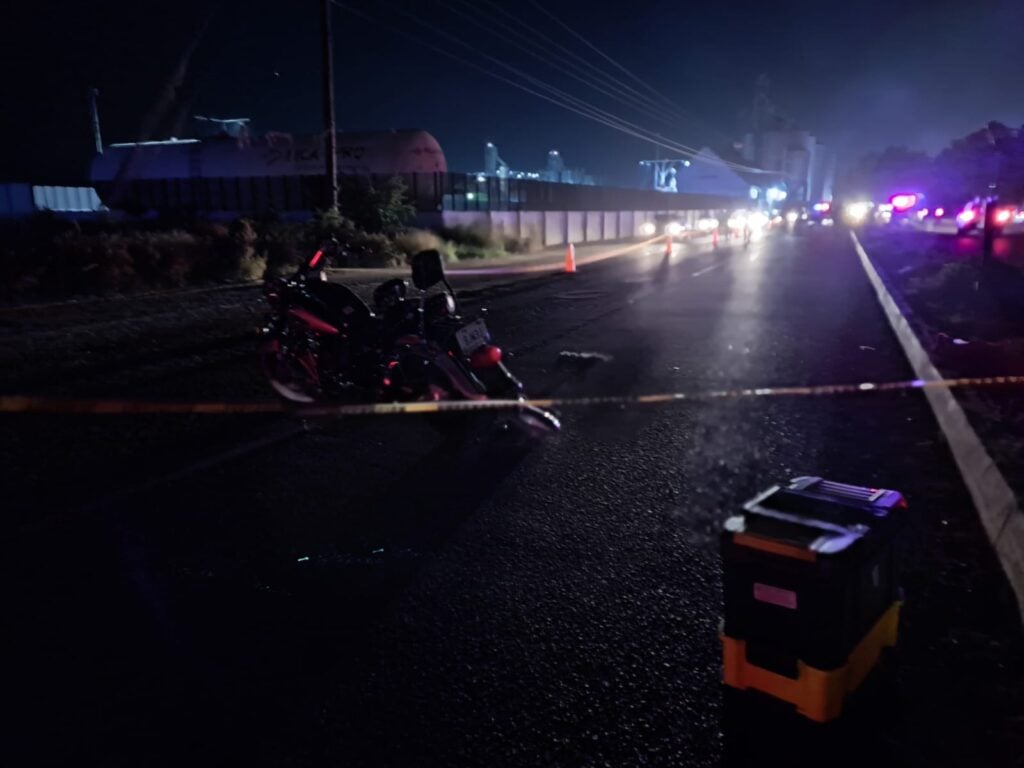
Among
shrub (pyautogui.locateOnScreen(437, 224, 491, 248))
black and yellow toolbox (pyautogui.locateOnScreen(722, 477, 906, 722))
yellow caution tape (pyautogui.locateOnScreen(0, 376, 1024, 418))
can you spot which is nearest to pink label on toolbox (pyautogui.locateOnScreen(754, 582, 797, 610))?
black and yellow toolbox (pyautogui.locateOnScreen(722, 477, 906, 722))

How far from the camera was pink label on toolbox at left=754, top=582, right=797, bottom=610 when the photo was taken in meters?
2.66

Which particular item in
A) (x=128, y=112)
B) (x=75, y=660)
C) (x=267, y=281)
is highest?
(x=128, y=112)

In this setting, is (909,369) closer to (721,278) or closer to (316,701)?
(316,701)

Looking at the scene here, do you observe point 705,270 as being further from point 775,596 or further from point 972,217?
point 775,596

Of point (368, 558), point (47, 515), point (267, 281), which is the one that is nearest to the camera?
point (368, 558)

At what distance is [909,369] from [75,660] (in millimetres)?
9056

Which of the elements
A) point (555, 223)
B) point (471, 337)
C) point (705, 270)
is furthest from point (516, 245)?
point (471, 337)

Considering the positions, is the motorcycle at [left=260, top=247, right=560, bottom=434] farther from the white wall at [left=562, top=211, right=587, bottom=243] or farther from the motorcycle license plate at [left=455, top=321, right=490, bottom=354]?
the white wall at [left=562, top=211, right=587, bottom=243]

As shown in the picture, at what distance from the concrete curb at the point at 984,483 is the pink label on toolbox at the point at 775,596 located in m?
1.65

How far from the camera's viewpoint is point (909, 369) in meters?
9.20

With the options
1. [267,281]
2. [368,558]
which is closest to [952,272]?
[267,281]

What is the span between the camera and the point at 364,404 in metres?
7.41

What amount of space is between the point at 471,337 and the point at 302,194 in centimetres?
3472

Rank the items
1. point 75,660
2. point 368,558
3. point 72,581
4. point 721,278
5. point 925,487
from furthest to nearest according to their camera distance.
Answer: point 721,278, point 925,487, point 368,558, point 72,581, point 75,660
